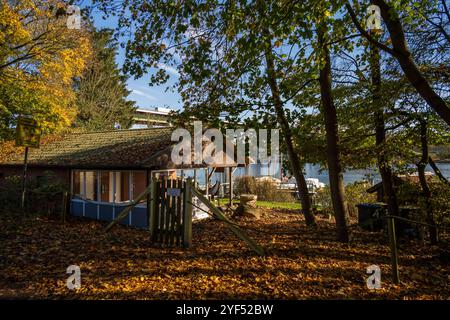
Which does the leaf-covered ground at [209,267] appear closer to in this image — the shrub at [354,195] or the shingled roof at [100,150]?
the shrub at [354,195]

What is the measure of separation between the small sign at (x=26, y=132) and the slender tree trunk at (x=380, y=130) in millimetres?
9657

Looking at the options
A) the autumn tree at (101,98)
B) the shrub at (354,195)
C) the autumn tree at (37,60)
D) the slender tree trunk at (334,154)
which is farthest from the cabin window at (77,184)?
the autumn tree at (101,98)

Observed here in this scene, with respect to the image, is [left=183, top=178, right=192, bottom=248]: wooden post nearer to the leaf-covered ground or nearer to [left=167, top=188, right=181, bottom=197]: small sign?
[left=167, top=188, right=181, bottom=197]: small sign

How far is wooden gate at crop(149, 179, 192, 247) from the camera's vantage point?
25.5ft

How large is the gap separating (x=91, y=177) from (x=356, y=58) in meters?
12.6

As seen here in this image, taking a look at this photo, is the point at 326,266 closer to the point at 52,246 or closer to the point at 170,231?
the point at 170,231

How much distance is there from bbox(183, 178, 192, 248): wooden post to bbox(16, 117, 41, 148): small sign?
204 inches

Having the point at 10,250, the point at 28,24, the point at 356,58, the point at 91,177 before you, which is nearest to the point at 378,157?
the point at 356,58

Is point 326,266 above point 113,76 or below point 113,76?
below

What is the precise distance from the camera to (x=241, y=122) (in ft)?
24.3

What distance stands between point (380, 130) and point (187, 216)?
5950mm

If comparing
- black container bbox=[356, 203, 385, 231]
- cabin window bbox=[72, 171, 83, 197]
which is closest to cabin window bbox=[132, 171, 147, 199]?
cabin window bbox=[72, 171, 83, 197]

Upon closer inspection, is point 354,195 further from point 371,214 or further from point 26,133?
point 26,133

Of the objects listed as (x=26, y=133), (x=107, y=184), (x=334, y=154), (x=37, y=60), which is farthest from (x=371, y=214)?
(x=37, y=60)
